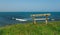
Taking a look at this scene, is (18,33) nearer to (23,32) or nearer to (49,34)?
(23,32)

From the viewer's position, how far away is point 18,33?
1383 centimetres

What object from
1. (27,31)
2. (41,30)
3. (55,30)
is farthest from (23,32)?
(55,30)

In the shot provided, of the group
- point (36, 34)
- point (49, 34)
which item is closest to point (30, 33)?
point (36, 34)

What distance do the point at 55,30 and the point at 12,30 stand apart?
339 centimetres

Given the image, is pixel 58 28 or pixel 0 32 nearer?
pixel 0 32

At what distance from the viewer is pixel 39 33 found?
1377cm

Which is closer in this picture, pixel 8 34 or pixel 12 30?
pixel 8 34

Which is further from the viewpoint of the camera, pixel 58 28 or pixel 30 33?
pixel 58 28

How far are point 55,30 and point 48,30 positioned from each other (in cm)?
63

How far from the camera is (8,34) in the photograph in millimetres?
13500

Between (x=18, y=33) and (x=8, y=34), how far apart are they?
773 mm

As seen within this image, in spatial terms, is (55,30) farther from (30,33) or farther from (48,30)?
(30,33)

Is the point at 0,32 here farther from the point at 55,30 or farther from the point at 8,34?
the point at 55,30

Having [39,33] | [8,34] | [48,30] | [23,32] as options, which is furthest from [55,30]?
[8,34]
